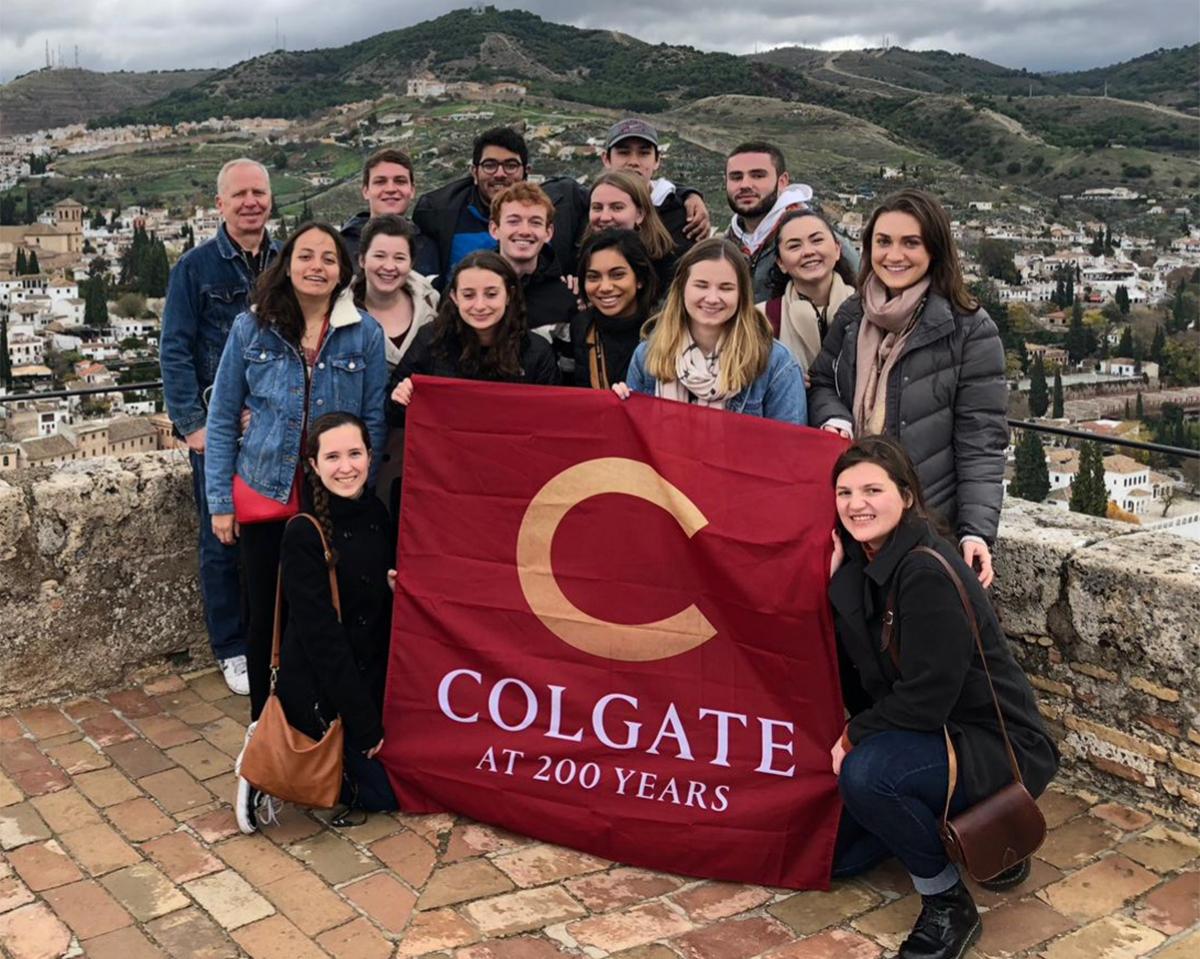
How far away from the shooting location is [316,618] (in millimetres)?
3652

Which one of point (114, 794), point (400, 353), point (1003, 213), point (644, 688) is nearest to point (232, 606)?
point (114, 794)

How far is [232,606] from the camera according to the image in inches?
193

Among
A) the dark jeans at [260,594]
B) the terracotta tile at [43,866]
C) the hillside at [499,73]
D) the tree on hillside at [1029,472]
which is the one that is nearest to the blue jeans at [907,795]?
the dark jeans at [260,594]

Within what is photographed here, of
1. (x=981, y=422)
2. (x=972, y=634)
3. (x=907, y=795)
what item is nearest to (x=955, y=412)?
(x=981, y=422)

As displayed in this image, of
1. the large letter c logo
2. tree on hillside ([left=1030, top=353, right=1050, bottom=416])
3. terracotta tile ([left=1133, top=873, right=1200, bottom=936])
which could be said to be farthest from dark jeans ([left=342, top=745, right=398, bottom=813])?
tree on hillside ([left=1030, top=353, right=1050, bottom=416])

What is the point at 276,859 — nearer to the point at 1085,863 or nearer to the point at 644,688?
the point at 644,688

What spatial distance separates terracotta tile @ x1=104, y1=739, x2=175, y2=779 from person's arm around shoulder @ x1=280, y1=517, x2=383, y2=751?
0.96 meters

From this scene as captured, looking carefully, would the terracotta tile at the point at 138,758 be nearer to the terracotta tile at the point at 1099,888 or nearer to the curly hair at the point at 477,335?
the curly hair at the point at 477,335

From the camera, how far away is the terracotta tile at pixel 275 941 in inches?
122

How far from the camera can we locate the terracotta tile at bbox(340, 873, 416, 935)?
3258 mm

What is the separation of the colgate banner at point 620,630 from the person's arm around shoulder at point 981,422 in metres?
0.41

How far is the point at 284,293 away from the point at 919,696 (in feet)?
8.04

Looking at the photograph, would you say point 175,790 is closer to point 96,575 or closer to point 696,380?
point 96,575

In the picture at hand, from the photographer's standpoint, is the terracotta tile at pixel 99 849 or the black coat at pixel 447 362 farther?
the black coat at pixel 447 362
